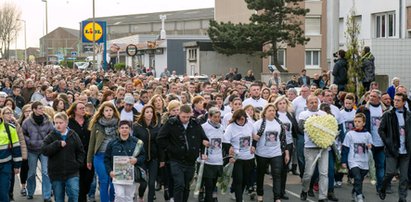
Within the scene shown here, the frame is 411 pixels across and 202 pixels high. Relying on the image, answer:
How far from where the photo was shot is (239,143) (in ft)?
38.0

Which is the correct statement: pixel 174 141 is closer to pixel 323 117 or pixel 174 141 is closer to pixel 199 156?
pixel 199 156

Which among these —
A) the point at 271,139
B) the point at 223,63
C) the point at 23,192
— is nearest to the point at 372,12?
the point at 223,63

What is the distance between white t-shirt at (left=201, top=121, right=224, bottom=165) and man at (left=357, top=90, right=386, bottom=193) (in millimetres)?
3368

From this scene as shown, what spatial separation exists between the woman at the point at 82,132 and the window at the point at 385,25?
29130 millimetres

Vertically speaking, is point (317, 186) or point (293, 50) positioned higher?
point (293, 50)

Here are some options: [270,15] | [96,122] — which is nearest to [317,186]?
[96,122]

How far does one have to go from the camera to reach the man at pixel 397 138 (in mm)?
12281

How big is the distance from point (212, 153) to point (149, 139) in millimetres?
1063

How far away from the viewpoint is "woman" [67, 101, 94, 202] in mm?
11531

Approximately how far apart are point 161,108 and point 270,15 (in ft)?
103

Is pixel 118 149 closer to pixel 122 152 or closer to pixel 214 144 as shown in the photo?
pixel 122 152

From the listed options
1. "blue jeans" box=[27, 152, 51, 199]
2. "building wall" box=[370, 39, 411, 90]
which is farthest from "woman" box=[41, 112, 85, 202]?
"building wall" box=[370, 39, 411, 90]

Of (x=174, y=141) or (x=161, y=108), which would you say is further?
(x=161, y=108)

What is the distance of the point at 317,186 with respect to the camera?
13.5 m
